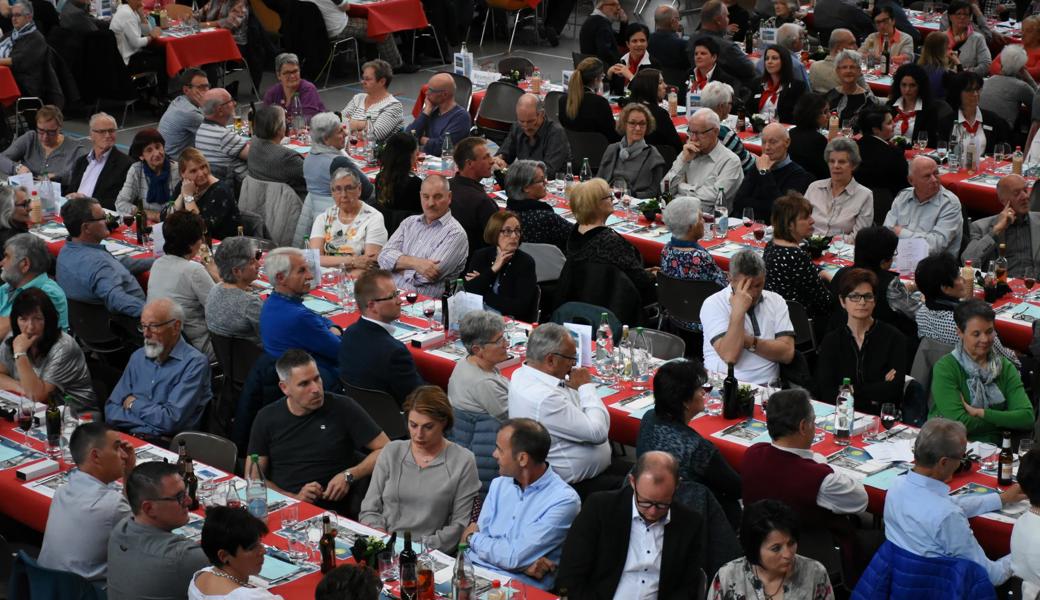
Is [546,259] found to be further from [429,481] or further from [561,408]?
[429,481]

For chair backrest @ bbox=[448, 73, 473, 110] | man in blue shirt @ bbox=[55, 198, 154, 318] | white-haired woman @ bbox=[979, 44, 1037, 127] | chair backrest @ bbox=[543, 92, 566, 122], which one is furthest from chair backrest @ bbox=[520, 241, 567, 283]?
white-haired woman @ bbox=[979, 44, 1037, 127]

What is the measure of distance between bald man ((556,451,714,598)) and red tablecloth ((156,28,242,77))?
10.3 meters

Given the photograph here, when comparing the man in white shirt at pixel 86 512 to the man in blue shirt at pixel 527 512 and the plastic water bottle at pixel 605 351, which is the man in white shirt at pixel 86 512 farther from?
the plastic water bottle at pixel 605 351

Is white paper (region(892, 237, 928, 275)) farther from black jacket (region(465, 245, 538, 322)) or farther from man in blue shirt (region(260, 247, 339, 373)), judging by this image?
man in blue shirt (region(260, 247, 339, 373))

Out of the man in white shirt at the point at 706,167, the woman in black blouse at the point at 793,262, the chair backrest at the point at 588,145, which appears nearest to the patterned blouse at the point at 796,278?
the woman in black blouse at the point at 793,262

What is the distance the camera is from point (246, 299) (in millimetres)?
7676

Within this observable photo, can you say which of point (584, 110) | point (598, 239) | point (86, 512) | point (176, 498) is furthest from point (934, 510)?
point (584, 110)

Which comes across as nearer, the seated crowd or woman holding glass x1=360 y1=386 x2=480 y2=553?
the seated crowd

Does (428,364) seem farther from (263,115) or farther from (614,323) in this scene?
(263,115)

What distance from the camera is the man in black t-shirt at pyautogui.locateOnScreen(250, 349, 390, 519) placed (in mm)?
6355

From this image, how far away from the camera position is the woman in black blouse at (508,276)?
820 centimetres

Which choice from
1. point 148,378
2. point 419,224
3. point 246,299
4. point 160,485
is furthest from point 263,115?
point 160,485

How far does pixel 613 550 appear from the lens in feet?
17.4

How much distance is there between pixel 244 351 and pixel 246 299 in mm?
274
